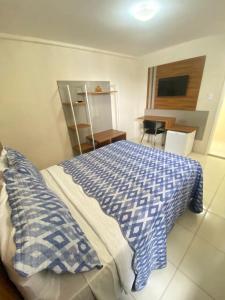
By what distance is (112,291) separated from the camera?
77 centimetres

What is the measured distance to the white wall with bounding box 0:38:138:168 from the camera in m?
1.94

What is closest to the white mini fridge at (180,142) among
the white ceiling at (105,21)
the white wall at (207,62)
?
the white wall at (207,62)

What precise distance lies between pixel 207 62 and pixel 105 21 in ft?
6.88

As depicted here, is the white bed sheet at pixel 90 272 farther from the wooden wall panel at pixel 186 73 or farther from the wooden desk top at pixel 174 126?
the wooden wall panel at pixel 186 73

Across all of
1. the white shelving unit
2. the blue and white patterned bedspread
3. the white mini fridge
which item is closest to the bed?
the blue and white patterned bedspread

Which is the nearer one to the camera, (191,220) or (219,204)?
(191,220)

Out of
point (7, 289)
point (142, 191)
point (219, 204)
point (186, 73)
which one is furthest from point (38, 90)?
point (219, 204)

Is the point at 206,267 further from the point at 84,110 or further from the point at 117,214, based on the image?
the point at 84,110

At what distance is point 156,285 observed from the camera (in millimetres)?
1076

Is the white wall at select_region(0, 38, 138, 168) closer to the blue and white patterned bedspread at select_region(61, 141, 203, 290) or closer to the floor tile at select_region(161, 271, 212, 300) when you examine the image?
the blue and white patterned bedspread at select_region(61, 141, 203, 290)

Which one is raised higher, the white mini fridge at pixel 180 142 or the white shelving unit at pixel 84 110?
the white shelving unit at pixel 84 110

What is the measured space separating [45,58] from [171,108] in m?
2.87

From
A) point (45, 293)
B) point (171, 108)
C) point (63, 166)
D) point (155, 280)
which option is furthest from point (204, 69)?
point (45, 293)

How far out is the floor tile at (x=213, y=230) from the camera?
1.34m
